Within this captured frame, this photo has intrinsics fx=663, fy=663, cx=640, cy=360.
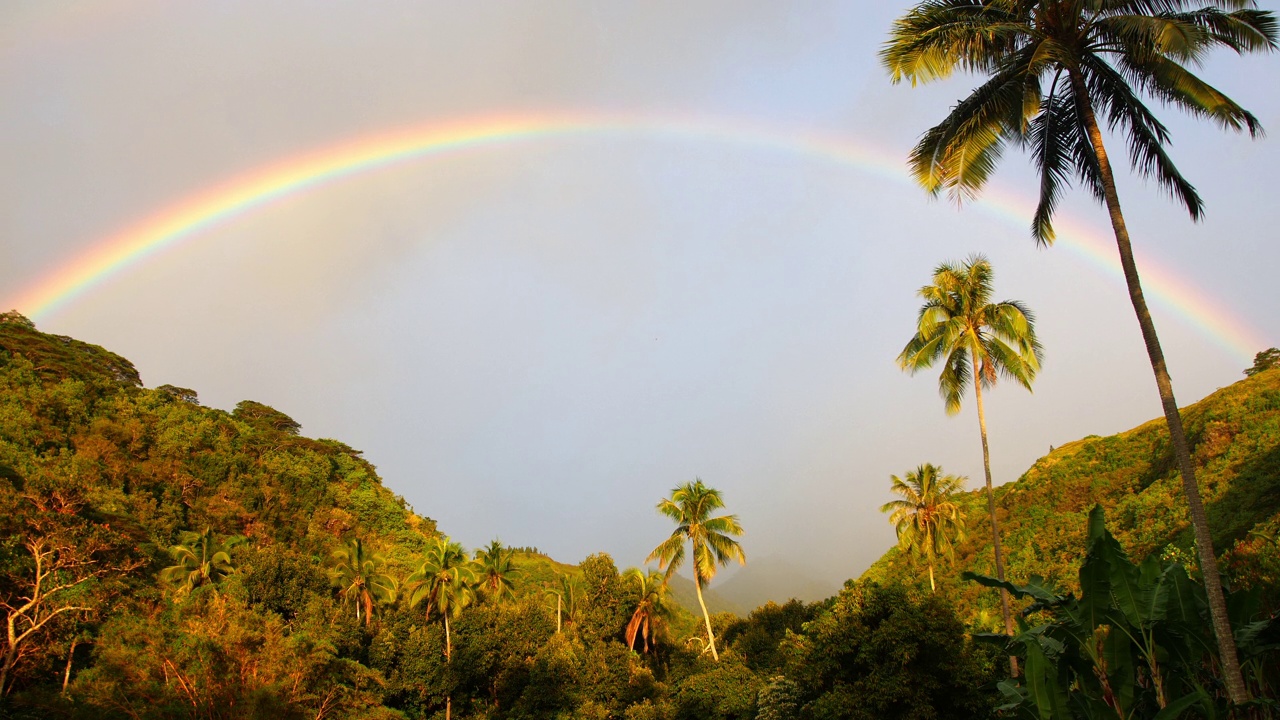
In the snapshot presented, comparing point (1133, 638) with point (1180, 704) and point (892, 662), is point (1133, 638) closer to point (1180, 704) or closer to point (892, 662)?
point (1180, 704)

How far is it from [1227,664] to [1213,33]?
11.5 meters

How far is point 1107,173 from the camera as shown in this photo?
1306 cm

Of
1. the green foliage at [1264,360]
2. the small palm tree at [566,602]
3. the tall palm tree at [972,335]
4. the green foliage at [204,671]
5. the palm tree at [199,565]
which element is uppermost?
the green foliage at [1264,360]

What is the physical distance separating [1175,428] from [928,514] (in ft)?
105

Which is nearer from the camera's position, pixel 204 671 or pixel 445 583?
pixel 204 671

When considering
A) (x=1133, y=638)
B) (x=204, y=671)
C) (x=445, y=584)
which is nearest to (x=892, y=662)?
(x=1133, y=638)

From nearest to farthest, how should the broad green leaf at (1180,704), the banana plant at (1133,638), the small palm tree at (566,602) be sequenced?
the broad green leaf at (1180,704) → the banana plant at (1133,638) → the small palm tree at (566,602)

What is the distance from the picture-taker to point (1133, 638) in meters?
11.0

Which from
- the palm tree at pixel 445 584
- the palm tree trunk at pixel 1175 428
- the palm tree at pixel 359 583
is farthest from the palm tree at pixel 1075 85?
the palm tree at pixel 359 583

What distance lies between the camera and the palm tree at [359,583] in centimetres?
5091

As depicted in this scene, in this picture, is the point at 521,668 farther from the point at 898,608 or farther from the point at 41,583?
the point at 898,608

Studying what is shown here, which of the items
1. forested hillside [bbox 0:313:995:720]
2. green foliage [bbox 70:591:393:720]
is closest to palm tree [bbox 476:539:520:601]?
forested hillside [bbox 0:313:995:720]

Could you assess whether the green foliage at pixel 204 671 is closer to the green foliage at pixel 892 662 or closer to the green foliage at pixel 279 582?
the green foliage at pixel 279 582

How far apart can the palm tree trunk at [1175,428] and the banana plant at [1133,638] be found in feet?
1.86
